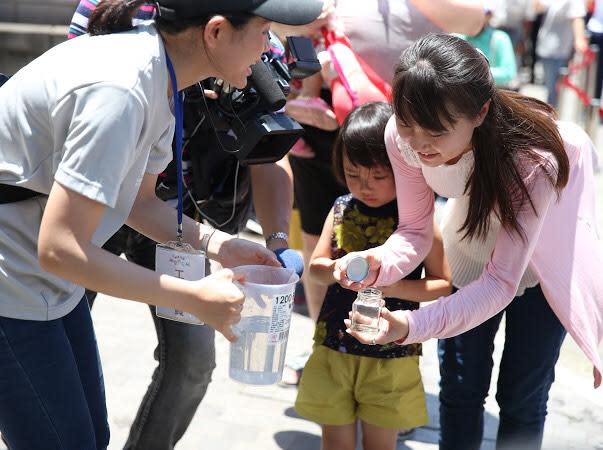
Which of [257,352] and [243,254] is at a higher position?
[243,254]

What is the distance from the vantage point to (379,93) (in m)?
3.27

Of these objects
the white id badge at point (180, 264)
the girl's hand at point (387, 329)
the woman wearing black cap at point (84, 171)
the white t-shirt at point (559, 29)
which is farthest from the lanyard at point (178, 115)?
the white t-shirt at point (559, 29)

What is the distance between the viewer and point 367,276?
2.39 m

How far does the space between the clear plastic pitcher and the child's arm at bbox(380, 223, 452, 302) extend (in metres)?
0.49

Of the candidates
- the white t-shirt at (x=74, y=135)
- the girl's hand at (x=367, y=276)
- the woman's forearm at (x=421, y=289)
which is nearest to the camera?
the white t-shirt at (x=74, y=135)

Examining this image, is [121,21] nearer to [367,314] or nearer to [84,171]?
[84,171]

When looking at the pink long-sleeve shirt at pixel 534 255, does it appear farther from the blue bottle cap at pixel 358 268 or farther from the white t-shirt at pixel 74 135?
the white t-shirt at pixel 74 135

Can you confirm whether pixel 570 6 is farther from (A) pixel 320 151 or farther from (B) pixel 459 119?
(B) pixel 459 119

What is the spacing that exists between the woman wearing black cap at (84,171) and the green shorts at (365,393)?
2.88 ft

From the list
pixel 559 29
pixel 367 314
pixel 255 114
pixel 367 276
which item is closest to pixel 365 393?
pixel 367 276

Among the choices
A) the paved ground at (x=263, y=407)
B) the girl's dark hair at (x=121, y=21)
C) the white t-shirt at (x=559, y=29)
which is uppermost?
the girl's dark hair at (x=121, y=21)

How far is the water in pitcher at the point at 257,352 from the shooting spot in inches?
83.7

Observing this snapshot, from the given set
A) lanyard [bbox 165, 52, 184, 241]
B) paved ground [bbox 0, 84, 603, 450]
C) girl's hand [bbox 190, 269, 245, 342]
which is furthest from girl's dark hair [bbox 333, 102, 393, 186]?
paved ground [bbox 0, 84, 603, 450]

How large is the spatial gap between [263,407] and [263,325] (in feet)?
4.92
